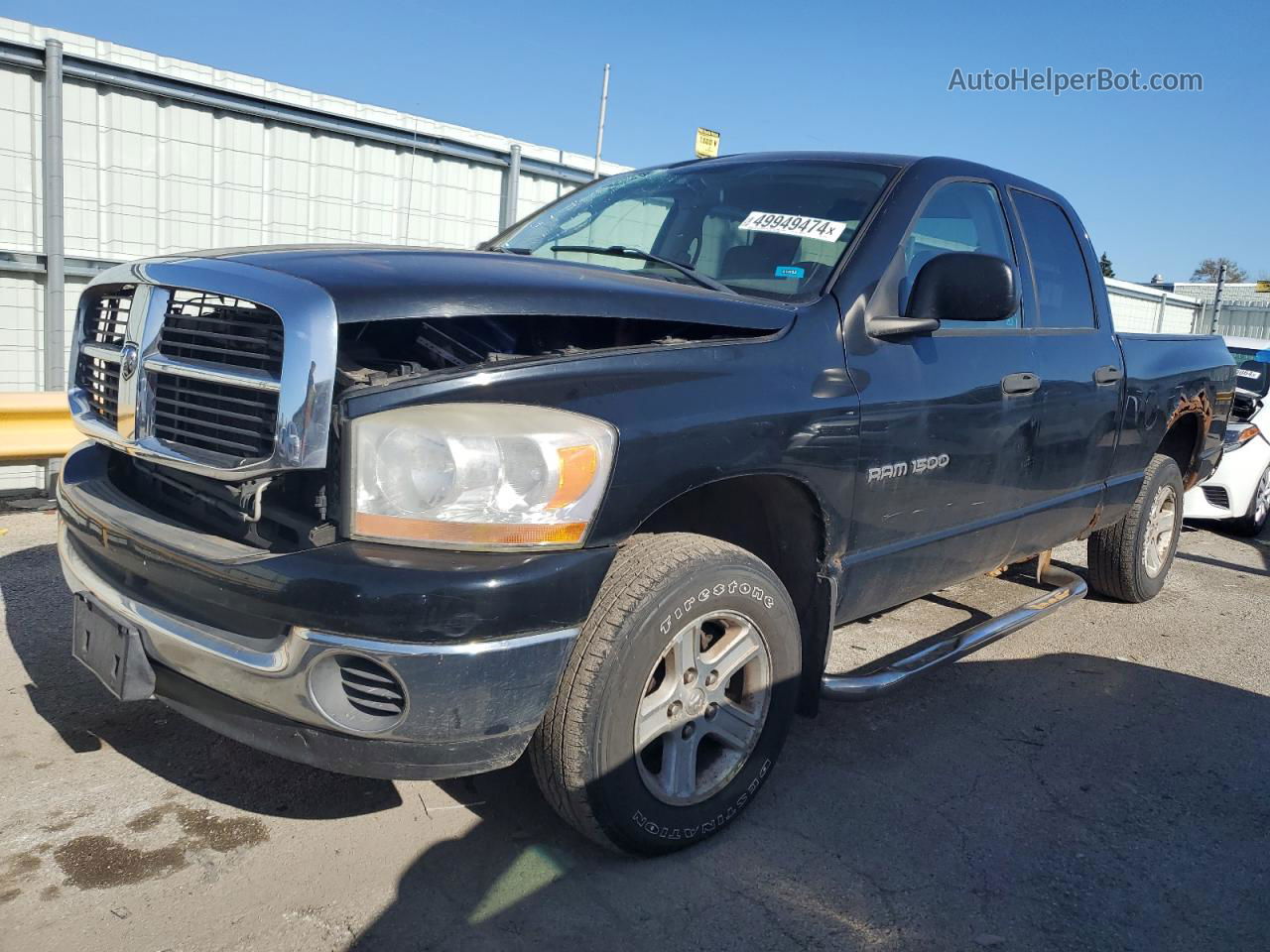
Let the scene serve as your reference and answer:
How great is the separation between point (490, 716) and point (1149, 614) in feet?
14.5

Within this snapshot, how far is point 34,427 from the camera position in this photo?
18.6 ft

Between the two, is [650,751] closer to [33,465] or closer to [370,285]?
[370,285]

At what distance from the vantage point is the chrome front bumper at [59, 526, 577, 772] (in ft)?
6.73

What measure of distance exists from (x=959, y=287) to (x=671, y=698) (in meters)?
1.48

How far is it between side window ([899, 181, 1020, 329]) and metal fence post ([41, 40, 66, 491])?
5.22m

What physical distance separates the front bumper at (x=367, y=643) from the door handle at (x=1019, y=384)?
1911 millimetres

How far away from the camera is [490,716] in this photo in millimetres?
2148

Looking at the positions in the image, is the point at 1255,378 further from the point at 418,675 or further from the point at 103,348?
the point at 103,348

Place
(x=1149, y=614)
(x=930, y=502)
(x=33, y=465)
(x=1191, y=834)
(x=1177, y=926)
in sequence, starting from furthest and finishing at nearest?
(x=33, y=465), (x=1149, y=614), (x=930, y=502), (x=1191, y=834), (x=1177, y=926)

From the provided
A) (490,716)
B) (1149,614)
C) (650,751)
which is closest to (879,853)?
(650,751)

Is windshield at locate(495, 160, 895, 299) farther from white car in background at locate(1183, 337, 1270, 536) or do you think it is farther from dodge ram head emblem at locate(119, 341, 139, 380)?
white car in background at locate(1183, 337, 1270, 536)

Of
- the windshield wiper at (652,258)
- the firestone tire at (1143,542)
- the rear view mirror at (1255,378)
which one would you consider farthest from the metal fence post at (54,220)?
the rear view mirror at (1255,378)

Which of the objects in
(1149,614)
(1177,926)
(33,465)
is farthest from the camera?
(33,465)

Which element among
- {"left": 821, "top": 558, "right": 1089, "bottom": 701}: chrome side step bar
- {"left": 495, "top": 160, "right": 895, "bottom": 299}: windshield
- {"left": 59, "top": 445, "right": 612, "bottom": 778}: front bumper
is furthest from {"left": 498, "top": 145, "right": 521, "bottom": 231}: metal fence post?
{"left": 59, "top": 445, "right": 612, "bottom": 778}: front bumper
